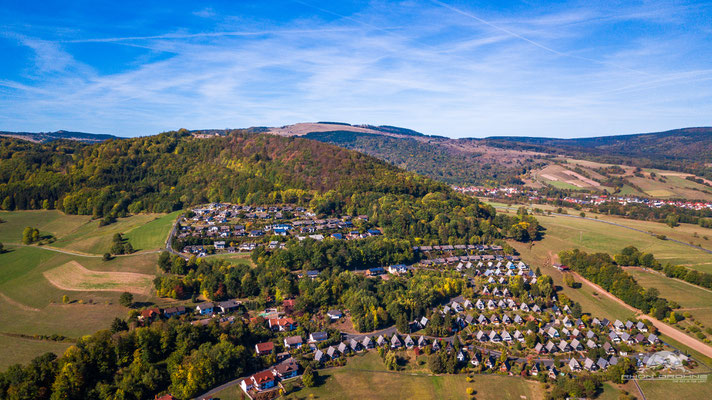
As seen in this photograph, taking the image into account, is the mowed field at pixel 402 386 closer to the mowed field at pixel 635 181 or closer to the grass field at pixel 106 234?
the grass field at pixel 106 234

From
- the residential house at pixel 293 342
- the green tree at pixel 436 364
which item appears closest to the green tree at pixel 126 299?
the residential house at pixel 293 342

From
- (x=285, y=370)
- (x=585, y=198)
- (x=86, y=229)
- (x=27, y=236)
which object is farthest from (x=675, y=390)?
(x=585, y=198)

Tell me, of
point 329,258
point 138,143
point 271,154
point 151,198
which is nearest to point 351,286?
point 329,258

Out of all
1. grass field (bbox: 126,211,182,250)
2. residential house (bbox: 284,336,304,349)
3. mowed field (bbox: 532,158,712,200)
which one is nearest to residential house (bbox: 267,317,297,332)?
residential house (bbox: 284,336,304,349)

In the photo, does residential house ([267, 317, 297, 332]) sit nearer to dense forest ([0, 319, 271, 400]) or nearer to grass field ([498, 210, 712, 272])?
dense forest ([0, 319, 271, 400])

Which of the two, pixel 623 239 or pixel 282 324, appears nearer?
pixel 282 324

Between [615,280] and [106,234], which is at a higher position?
[106,234]

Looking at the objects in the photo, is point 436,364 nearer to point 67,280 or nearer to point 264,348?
point 264,348
